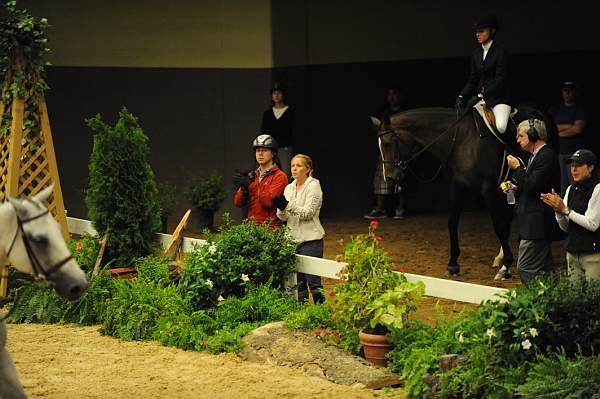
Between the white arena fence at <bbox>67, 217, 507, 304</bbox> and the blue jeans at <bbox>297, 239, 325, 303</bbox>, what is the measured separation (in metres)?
0.18

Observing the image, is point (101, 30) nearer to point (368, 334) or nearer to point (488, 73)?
point (488, 73)

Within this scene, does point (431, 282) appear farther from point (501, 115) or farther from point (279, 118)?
point (279, 118)

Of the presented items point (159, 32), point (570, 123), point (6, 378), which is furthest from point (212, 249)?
point (159, 32)

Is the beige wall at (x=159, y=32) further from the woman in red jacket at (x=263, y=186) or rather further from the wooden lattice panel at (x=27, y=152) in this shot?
the woman in red jacket at (x=263, y=186)

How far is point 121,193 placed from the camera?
36.0 ft

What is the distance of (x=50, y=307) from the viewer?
10.7 m

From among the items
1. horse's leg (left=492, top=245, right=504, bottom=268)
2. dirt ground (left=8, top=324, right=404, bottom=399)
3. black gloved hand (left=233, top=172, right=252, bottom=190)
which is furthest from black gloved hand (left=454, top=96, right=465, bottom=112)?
dirt ground (left=8, top=324, right=404, bottom=399)

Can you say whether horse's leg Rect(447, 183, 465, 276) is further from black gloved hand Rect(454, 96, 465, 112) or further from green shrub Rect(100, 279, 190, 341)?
green shrub Rect(100, 279, 190, 341)

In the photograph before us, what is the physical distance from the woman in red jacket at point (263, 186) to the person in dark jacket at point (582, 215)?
2718 mm

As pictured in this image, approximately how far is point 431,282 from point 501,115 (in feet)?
14.3

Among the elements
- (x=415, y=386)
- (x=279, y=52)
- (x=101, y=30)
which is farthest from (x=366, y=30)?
(x=415, y=386)

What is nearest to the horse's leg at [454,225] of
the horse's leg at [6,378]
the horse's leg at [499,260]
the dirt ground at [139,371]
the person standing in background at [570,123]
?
the horse's leg at [499,260]

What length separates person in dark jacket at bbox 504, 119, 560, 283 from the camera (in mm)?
→ 9352

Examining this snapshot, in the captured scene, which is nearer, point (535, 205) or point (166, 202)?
point (535, 205)
